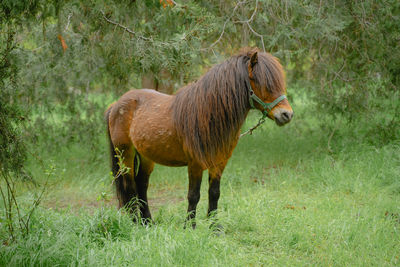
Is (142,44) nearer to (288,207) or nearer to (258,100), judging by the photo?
(258,100)

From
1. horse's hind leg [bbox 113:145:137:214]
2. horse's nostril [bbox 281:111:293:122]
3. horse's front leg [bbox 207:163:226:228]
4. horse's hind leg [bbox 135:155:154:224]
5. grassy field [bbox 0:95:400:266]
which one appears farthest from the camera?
horse's hind leg [bbox 135:155:154:224]

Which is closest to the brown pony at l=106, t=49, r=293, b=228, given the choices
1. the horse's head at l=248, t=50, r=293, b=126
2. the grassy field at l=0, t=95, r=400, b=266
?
the horse's head at l=248, t=50, r=293, b=126

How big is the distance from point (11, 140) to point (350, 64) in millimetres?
6380

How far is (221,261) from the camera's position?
3.41m

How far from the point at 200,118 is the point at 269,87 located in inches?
31.0

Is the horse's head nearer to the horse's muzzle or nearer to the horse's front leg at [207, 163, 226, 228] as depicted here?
the horse's muzzle

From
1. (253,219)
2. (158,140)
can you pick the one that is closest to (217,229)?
(253,219)

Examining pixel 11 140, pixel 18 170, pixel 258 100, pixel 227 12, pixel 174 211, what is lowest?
pixel 174 211

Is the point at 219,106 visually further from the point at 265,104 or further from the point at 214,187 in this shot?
the point at 214,187

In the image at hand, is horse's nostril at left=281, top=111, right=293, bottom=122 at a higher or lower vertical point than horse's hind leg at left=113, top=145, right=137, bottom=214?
higher

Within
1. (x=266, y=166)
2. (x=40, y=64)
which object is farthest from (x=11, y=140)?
(x=266, y=166)

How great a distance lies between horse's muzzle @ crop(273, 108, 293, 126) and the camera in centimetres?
373

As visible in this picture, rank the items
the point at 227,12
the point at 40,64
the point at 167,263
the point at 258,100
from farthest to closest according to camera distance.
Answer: the point at 40,64
the point at 227,12
the point at 258,100
the point at 167,263

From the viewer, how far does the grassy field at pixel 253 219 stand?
3.35 meters
